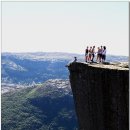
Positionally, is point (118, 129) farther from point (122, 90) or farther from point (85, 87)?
point (85, 87)

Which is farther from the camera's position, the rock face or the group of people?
the group of people

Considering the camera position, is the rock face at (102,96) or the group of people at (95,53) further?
the group of people at (95,53)

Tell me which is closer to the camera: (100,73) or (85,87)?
(100,73)

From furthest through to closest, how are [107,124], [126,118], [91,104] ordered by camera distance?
1. [91,104]
2. [107,124]
3. [126,118]

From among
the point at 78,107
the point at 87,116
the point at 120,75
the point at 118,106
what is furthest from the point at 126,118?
the point at 78,107

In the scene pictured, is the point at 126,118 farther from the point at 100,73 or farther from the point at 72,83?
the point at 72,83

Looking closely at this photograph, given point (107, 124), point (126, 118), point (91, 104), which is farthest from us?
point (91, 104)

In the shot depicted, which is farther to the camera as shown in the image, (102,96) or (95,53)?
(95,53)

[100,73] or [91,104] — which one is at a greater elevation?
[100,73]
